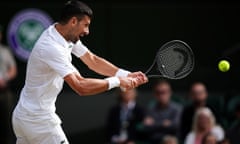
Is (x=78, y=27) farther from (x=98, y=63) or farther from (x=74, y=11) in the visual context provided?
(x=98, y=63)

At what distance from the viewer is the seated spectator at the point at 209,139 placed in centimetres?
1038

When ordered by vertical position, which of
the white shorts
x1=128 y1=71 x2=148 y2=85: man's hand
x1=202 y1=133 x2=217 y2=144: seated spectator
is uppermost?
x1=128 y1=71 x2=148 y2=85: man's hand

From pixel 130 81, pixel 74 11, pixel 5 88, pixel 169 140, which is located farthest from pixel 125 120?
pixel 74 11

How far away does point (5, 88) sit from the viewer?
39.5 feet

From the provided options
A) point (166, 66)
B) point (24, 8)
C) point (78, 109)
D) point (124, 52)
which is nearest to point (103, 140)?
point (78, 109)

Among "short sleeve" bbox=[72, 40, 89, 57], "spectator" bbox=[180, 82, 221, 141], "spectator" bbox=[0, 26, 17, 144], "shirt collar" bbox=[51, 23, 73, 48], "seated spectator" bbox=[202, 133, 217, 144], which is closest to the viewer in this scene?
"shirt collar" bbox=[51, 23, 73, 48]

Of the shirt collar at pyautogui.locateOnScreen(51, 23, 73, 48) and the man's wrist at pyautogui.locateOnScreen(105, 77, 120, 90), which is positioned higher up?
the shirt collar at pyautogui.locateOnScreen(51, 23, 73, 48)

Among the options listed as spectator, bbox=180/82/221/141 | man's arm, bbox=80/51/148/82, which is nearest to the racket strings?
man's arm, bbox=80/51/148/82

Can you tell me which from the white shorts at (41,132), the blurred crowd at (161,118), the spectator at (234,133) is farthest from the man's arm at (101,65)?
the spectator at (234,133)

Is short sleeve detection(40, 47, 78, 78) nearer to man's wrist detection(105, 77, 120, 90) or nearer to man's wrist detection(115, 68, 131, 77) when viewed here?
man's wrist detection(105, 77, 120, 90)

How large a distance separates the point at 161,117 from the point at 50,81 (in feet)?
12.6

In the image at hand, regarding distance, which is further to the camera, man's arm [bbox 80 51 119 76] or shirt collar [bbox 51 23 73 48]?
man's arm [bbox 80 51 119 76]

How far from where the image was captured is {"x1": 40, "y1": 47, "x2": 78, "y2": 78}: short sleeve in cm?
752

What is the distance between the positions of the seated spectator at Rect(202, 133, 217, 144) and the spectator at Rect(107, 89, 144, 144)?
4.08 ft
